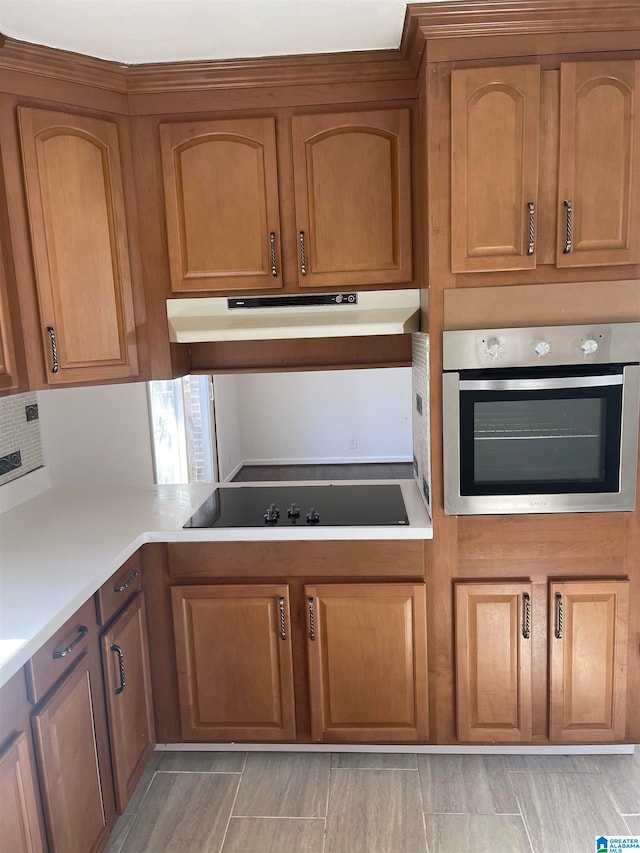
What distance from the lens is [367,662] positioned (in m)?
2.33

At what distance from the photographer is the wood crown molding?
6.32ft

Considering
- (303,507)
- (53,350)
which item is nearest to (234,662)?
(303,507)

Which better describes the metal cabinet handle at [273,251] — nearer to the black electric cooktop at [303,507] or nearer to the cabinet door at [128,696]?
the black electric cooktop at [303,507]

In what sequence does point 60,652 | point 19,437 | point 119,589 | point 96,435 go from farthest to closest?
point 96,435 → point 19,437 → point 119,589 → point 60,652

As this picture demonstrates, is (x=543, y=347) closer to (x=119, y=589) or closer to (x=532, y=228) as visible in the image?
(x=532, y=228)

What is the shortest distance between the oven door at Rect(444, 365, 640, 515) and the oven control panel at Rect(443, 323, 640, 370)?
0.12 feet

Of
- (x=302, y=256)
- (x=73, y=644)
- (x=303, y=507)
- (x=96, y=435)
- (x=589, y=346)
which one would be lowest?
(x=73, y=644)

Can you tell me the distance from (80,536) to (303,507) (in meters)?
0.80

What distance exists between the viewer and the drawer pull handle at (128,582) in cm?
208

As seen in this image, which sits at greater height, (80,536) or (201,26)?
(201,26)

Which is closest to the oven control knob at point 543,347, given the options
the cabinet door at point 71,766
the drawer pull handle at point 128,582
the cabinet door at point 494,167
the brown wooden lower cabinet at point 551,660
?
the cabinet door at point 494,167

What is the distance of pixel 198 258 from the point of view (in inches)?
93.7

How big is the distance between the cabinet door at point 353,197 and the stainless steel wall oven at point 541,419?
1.47ft

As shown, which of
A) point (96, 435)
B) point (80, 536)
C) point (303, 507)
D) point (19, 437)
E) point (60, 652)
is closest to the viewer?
point (60, 652)
